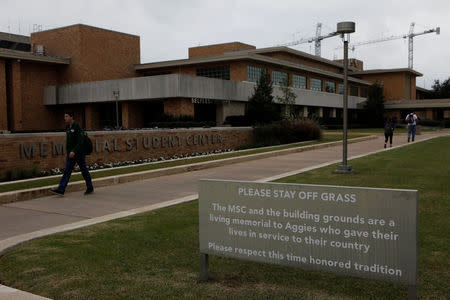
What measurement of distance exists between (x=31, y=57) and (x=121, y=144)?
84.8 ft

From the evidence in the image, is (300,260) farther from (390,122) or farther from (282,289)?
(390,122)

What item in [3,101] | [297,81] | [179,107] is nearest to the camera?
[179,107]

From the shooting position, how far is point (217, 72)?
4366 centimetres

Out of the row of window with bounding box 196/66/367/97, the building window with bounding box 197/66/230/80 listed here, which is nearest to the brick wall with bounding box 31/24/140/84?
the building window with bounding box 197/66/230/80

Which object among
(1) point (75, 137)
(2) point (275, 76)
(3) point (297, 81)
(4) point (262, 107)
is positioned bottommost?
(1) point (75, 137)

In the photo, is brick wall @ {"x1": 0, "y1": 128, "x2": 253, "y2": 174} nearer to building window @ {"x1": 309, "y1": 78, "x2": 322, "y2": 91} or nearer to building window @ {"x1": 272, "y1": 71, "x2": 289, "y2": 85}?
building window @ {"x1": 272, "y1": 71, "x2": 289, "y2": 85}

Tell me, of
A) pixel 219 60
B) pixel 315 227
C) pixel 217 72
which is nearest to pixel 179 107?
→ pixel 219 60

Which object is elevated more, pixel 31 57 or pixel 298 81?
pixel 31 57

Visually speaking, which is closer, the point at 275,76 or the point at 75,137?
the point at 75,137

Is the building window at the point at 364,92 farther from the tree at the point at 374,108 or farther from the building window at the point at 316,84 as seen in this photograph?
the building window at the point at 316,84

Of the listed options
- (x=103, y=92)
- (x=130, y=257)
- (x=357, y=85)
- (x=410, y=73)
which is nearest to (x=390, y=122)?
(x=130, y=257)

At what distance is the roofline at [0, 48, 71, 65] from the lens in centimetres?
3642

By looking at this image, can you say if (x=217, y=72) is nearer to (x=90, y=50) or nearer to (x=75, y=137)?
(x=90, y=50)

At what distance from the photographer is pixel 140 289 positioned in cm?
432
